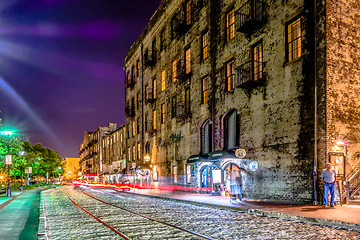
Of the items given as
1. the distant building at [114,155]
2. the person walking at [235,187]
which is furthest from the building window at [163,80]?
the distant building at [114,155]

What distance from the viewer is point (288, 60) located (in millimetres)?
16328

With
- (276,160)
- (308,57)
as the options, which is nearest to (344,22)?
(308,57)

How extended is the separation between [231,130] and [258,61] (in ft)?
15.5

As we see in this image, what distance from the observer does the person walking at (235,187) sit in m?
15.9

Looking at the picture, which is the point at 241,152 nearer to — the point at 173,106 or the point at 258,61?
the point at 258,61

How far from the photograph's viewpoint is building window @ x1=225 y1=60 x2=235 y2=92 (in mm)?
21422

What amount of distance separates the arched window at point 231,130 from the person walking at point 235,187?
4144 mm

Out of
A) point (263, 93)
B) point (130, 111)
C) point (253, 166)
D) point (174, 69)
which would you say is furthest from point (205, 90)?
point (130, 111)

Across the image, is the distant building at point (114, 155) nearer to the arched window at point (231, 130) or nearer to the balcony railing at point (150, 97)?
the balcony railing at point (150, 97)

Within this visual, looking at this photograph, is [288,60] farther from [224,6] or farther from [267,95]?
[224,6]

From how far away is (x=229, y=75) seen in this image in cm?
2173

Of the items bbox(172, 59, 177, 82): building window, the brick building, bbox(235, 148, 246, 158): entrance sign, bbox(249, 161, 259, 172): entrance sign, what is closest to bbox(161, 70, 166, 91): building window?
the brick building

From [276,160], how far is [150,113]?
69.5ft

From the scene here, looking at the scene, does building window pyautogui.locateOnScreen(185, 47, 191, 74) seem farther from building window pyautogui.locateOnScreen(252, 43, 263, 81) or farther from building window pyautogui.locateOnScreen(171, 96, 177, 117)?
building window pyautogui.locateOnScreen(252, 43, 263, 81)
